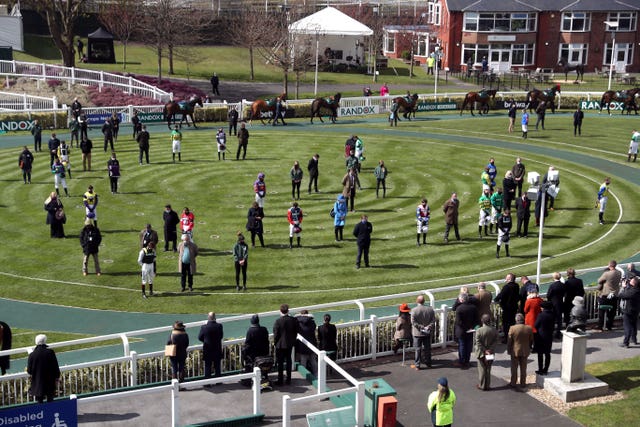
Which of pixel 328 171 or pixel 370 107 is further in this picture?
pixel 370 107

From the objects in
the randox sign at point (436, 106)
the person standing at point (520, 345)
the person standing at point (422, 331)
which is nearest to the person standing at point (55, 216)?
the person standing at point (422, 331)

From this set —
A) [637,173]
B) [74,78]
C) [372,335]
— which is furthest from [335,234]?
[74,78]

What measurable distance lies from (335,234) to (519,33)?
55621 millimetres

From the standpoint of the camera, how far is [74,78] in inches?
2250

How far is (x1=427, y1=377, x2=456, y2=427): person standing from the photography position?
13867mm

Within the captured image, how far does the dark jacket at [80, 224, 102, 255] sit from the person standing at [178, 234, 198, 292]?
272 cm

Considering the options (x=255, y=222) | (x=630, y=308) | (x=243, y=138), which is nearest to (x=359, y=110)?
(x=243, y=138)

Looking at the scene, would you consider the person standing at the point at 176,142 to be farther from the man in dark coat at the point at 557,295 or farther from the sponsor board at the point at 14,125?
the man in dark coat at the point at 557,295

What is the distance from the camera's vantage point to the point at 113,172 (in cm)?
3303

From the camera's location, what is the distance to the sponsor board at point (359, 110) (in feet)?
182

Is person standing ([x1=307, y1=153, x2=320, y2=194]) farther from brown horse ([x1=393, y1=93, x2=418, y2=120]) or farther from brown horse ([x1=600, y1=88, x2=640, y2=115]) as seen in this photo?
brown horse ([x1=600, y1=88, x2=640, y2=115])

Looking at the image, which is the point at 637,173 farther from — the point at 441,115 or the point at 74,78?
the point at 74,78

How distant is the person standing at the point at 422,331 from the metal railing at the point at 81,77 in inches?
1589

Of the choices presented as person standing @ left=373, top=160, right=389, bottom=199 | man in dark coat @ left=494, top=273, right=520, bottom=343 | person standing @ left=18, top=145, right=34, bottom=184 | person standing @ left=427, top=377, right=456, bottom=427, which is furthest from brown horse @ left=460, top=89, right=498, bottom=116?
person standing @ left=427, top=377, right=456, bottom=427
